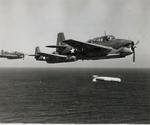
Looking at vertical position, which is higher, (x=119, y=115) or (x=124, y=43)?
(x=124, y=43)

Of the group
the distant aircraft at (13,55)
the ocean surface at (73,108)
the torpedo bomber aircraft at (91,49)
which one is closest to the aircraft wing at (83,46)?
the torpedo bomber aircraft at (91,49)

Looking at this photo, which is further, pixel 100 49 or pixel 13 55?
pixel 13 55

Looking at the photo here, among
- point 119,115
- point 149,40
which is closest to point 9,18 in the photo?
point 149,40

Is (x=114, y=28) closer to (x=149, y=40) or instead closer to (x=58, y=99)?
(x=149, y=40)

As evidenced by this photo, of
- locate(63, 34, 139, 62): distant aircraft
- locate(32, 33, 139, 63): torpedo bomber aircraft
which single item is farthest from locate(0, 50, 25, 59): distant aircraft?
locate(63, 34, 139, 62): distant aircraft

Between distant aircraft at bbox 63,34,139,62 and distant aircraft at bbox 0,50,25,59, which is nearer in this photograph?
distant aircraft at bbox 63,34,139,62

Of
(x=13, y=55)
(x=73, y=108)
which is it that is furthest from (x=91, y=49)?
(x=73, y=108)

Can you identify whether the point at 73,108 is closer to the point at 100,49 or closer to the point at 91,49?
the point at 91,49

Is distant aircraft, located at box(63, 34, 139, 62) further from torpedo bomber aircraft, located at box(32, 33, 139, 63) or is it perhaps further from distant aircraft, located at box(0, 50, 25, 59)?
distant aircraft, located at box(0, 50, 25, 59)
